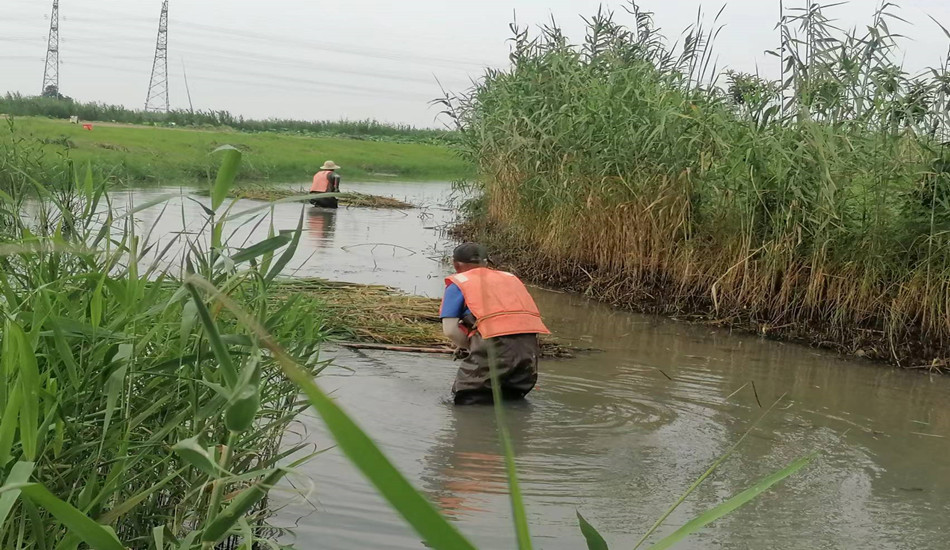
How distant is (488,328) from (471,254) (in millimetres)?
583

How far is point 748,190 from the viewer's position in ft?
32.5

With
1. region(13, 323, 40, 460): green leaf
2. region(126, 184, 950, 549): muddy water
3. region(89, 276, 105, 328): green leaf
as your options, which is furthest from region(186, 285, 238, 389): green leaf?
region(126, 184, 950, 549): muddy water

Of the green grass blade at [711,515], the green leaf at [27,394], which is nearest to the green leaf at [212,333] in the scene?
the green grass blade at [711,515]

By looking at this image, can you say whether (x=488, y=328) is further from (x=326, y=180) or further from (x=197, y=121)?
(x=197, y=121)

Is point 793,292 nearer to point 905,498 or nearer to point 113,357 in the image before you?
point 905,498

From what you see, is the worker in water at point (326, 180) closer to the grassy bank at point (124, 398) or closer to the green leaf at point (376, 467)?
the grassy bank at point (124, 398)

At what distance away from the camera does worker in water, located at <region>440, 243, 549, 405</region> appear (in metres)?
6.73

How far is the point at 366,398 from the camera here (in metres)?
6.93

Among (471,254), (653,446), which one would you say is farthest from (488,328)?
(653,446)

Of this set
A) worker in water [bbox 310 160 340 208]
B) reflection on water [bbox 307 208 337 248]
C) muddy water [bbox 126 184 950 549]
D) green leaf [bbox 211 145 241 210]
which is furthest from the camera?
worker in water [bbox 310 160 340 208]

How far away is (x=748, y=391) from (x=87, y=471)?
5962 mm

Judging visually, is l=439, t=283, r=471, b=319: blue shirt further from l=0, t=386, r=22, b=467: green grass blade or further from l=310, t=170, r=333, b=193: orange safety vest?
l=310, t=170, r=333, b=193: orange safety vest

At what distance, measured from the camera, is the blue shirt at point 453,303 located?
683 centimetres

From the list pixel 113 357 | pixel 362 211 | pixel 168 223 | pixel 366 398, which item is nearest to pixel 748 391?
pixel 366 398
